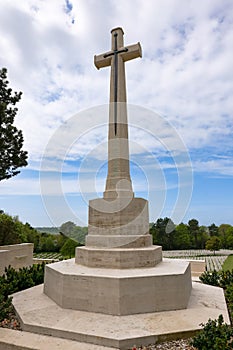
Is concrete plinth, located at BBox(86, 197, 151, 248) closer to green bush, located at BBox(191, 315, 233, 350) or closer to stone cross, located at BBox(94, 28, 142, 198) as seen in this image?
stone cross, located at BBox(94, 28, 142, 198)

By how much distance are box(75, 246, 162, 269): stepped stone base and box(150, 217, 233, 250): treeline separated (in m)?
34.7

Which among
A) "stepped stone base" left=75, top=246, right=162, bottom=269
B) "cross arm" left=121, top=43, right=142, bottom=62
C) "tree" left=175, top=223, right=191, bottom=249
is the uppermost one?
"cross arm" left=121, top=43, right=142, bottom=62

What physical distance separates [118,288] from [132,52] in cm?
690

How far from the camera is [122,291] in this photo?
504cm

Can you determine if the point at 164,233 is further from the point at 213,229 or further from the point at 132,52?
the point at 132,52

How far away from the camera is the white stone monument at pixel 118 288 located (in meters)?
4.40

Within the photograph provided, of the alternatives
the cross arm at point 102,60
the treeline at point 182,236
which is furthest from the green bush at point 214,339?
the treeline at point 182,236

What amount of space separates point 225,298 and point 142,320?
2.70 meters

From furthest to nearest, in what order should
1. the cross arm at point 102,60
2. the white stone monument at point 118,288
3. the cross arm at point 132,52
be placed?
the cross arm at point 102,60, the cross arm at point 132,52, the white stone monument at point 118,288

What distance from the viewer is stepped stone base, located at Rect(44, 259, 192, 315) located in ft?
16.6

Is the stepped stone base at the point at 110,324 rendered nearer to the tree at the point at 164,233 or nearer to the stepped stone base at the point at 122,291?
the stepped stone base at the point at 122,291

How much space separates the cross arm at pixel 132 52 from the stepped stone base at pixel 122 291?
21.3 ft

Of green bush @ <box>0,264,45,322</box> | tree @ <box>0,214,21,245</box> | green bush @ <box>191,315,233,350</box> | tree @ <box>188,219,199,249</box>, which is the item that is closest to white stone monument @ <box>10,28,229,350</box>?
green bush @ <box>0,264,45,322</box>

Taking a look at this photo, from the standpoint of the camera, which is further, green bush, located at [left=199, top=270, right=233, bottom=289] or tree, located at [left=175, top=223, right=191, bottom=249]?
tree, located at [left=175, top=223, right=191, bottom=249]
